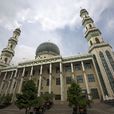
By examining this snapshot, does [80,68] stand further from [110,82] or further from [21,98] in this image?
[21,98]

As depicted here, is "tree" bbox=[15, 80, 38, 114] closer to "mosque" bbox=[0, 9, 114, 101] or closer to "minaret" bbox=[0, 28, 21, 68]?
"mosque" bbox=[0, 9, 114, 101]

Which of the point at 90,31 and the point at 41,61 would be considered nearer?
the point at 41,61

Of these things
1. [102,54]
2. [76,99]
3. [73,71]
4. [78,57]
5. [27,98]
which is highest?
[78,57]

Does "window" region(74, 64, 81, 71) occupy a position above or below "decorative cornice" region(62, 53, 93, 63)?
below

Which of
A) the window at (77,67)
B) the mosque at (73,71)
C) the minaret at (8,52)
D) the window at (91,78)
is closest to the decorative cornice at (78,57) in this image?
the mosque at (73,71)

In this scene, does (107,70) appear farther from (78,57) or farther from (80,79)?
(78,57)

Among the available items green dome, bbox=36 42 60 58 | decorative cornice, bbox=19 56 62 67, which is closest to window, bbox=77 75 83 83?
decorative cornice, bbox=19 56 62 67

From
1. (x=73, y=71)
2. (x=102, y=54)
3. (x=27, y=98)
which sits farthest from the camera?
(x=73, y=71)

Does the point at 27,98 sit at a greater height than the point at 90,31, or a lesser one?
lesser

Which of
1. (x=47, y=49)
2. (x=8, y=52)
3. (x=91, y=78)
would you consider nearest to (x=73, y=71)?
(x=91, y=78)

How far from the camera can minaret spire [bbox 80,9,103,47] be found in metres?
36.0

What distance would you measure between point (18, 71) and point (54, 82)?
41.8 ft

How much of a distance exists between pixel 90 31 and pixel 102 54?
920cm

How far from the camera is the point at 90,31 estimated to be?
37.7 meters
